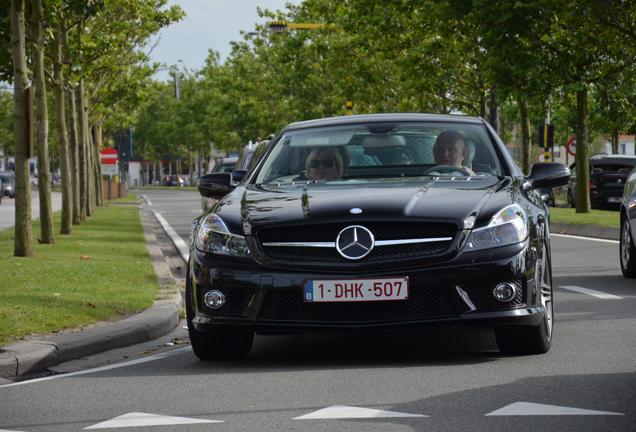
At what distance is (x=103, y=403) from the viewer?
24.3ft

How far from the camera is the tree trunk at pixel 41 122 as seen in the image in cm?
2081

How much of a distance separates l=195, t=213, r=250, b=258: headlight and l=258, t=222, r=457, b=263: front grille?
18 cm

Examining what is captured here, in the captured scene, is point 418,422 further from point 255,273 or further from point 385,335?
point 385,335

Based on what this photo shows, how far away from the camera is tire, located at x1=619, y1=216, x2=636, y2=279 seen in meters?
15.2

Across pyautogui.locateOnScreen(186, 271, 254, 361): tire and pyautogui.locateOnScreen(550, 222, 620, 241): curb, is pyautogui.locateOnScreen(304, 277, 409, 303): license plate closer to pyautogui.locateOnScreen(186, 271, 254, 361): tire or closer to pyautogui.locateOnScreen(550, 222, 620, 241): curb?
pyautogui.locateOnScreen(186, 271, 254, 361): tire

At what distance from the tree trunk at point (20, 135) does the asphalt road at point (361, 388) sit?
8.50 metres

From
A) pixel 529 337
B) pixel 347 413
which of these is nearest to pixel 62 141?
pixel 529 337

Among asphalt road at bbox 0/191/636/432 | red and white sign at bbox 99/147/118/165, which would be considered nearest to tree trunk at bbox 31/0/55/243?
asphalt road at bbox 0/191/636/432

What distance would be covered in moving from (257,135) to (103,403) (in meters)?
85.4

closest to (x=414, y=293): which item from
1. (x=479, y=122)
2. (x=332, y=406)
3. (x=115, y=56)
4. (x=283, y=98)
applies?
(x=332, y=406)

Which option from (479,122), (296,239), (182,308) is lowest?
(182,308)

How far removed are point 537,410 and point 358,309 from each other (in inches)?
72.7

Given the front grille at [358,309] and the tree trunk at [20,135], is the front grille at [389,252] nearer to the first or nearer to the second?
the front grille at [358,309]

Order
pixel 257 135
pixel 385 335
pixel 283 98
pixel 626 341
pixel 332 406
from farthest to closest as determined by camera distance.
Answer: pixel 257 135 < pixel 283 98 < pixel 385 335 < pixel 626 341 < pixel 332 406
